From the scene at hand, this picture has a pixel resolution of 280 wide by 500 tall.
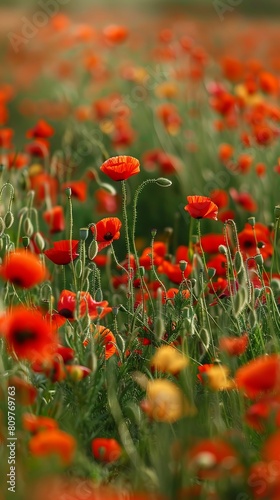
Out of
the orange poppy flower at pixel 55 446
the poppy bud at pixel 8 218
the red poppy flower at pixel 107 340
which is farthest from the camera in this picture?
the poppy bud at pixel 8 218

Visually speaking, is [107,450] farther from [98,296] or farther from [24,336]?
[98,296]

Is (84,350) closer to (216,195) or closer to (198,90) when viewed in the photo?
(216,195)

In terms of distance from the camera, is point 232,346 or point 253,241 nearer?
point 232,346

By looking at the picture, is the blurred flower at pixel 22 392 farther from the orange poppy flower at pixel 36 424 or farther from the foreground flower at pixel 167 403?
the foreground flower at pixel 167 403

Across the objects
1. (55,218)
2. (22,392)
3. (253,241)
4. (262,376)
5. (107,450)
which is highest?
(262,376)

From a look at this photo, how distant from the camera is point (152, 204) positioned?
387cm

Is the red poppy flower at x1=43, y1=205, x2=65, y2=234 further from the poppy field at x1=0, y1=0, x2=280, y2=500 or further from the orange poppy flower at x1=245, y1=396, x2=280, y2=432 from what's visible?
the orange poppy flower at x1=245, y1=396, x2=280, y2=432

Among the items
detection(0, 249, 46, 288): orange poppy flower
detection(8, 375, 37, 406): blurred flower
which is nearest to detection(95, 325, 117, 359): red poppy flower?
detection(8, 375, 37, 406): blurred flower

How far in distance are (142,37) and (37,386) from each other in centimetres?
625

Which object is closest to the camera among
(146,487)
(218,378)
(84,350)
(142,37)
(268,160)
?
(146,487)

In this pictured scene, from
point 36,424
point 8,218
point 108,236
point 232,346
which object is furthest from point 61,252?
point 36,424

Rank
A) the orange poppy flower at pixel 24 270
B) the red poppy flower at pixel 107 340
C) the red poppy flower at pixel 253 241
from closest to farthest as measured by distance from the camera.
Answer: the orange poppy flower at pixel 24 270 → the red poppy flower at pixel 107 340 → the red poppy flower at pixel 253 241

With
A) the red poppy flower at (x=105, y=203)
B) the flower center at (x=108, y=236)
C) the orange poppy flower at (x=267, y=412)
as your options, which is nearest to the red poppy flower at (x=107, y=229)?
the flower center at (x=108, y=236)

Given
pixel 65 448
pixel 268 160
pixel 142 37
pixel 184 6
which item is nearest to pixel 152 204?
pixel 268 160
